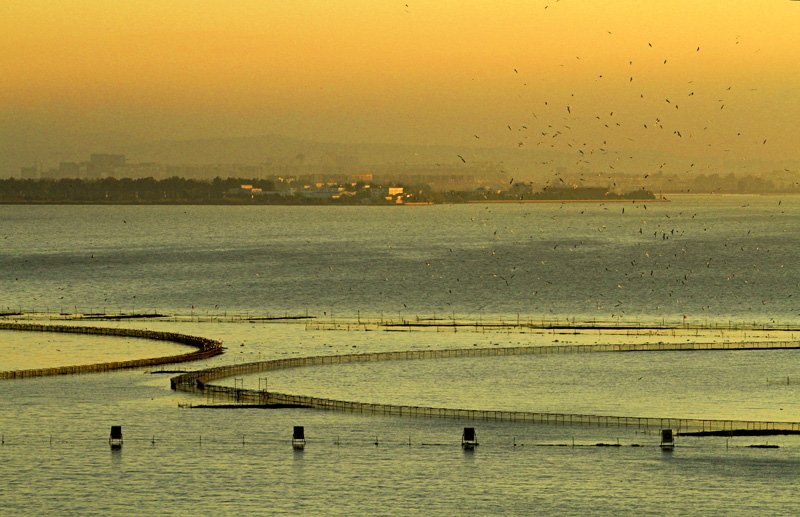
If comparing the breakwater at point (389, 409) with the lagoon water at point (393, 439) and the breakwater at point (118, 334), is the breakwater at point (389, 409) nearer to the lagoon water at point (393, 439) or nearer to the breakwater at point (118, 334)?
the lagoon water at point (393, 439)

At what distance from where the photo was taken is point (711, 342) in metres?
100

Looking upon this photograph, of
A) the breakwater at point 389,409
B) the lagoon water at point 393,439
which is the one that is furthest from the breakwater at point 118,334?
the breakwater at point 389,409

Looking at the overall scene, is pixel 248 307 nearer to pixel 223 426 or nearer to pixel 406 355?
pixel 406 355

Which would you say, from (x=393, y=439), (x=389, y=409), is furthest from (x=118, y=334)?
(x=393, y=439)

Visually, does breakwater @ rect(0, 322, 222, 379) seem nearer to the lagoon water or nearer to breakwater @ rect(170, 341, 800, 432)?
the lagoon water

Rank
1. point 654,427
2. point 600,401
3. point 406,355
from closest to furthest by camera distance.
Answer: point 654,427 < point 600,401 < point 406,355

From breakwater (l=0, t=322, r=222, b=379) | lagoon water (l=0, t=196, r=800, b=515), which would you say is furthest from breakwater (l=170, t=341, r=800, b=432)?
breakwater (l=0, t=322, r=222, b=379)

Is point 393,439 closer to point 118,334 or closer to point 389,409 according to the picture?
point 389,409

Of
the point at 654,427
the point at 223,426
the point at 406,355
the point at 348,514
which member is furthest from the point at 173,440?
the point at 406,355

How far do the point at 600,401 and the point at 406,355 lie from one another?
75.8 feet

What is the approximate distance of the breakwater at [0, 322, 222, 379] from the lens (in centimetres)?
8194

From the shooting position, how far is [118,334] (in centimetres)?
10525

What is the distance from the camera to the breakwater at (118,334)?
8194 centimetres

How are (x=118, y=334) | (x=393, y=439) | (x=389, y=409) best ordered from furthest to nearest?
(x=118, y=334)
(x=389, y=409)
(x=393, y=439)
